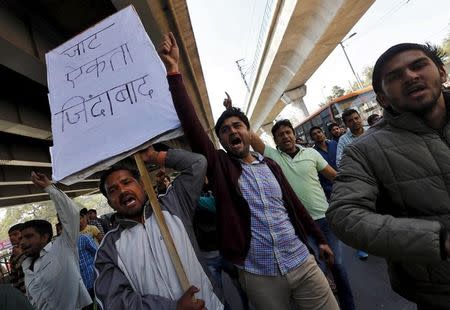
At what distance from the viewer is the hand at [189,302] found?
4.74ft

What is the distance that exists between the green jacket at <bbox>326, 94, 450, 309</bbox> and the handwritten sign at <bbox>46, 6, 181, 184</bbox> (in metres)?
0.99

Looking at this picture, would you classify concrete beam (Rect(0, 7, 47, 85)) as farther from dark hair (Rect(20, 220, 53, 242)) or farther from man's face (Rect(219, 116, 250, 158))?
man's face (Rect(219, 116, 250, 158))

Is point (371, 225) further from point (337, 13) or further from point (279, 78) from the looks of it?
point (279, 78)

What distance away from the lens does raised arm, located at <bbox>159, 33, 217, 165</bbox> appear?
1809mm

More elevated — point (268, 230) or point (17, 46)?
point (17, 46)

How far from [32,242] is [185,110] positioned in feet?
8.31

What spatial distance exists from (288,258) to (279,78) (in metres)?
19.6

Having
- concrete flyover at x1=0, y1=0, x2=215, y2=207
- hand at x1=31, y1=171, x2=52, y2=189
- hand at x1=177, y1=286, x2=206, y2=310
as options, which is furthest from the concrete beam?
hand at x1=177, y1=286, x2=206, y2=310

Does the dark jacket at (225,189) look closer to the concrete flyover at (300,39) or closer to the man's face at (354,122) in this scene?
the man's face at (354,122)

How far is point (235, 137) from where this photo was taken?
7.23ft

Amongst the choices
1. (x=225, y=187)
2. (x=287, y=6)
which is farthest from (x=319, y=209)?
(x=287, y=6)

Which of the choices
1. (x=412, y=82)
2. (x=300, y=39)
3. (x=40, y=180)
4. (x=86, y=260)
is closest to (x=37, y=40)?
(x=40, y=180)

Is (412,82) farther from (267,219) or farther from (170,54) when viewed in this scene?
(170,54)

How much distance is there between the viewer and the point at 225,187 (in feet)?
6.54
